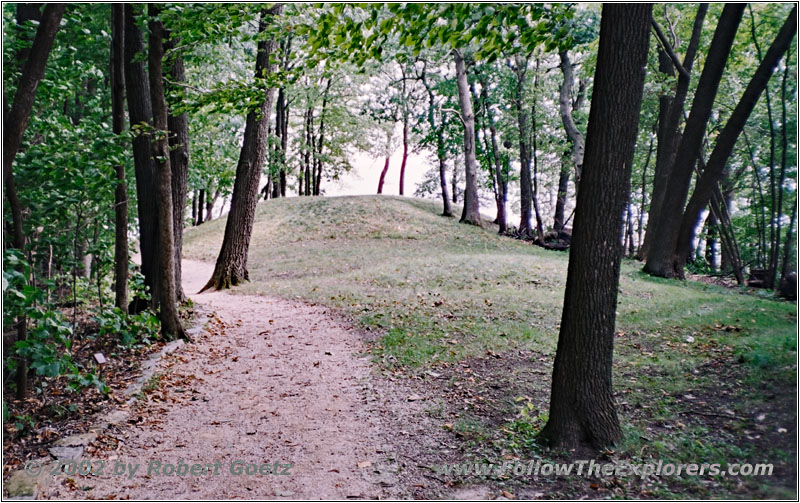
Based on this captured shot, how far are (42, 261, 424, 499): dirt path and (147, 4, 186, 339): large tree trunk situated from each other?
0.60 metres

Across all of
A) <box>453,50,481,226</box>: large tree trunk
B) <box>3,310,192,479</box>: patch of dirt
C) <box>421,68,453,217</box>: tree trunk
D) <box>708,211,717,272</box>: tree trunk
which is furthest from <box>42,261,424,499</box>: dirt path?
<box>421,68,453,217</box>: tree trunk

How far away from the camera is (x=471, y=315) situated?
868 centimetres

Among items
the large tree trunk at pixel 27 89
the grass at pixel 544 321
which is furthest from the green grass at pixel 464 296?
the large tree trunk at pixel 27 89

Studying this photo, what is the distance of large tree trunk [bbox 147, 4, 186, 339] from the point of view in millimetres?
6895

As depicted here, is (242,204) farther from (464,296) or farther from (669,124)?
(669,124)

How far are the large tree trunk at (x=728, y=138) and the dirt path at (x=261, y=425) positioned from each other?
26.9 feet

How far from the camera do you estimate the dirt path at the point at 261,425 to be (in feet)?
13.2

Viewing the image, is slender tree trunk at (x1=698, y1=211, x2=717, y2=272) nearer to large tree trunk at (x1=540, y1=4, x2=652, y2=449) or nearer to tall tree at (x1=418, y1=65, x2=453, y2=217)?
tall tree at (x1=418, y1=65, x2=453, y2=217)

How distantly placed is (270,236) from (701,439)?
61.2ft

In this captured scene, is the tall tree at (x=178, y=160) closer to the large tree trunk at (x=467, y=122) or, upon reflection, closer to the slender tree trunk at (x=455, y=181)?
the large tree trunk at (x=467, y=122)

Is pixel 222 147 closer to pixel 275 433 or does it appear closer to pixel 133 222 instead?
pixel 133 222

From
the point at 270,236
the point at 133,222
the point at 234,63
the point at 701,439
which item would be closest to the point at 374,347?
the point at 701,439

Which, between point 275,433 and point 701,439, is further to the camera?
point 275,433

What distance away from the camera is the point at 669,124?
1376cm
